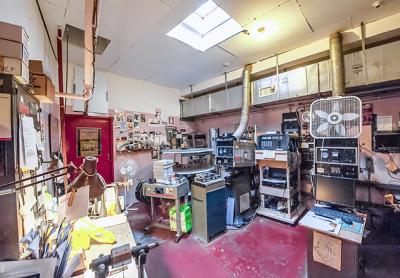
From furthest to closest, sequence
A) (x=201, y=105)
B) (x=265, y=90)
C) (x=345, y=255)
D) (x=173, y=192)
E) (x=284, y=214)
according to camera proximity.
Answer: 1. (x=201, y=105)
2. (x=265, y=90)
3. (x=284, y=214)
4. (x=173, y=192)
5. (x=345, y=255)

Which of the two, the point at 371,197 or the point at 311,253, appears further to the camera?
the point at 371,197

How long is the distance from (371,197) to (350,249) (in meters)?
2.28

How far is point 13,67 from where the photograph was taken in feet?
2.78

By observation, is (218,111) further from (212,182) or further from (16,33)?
(16,33)

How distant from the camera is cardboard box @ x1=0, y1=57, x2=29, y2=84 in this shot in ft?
2.69

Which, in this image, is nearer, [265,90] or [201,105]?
[265,90]

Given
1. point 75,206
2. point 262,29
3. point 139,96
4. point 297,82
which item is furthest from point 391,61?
point 139,96

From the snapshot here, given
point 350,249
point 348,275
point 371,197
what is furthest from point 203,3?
point 371,197

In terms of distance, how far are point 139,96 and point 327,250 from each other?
4352 mm

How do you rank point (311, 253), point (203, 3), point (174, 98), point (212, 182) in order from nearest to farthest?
point (311, 253)
point (203, 3)
point (212, 182)
point (174, 98)

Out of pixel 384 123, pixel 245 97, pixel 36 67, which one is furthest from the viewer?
pixel 245 97

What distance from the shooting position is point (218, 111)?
14.6 ft

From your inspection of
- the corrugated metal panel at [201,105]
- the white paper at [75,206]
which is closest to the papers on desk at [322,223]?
the white paper at [75,206]

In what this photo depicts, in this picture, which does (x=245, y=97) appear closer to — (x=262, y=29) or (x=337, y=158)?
(x=262, y=29)
